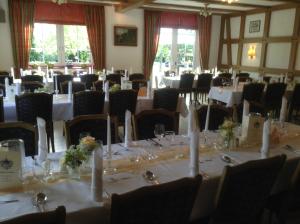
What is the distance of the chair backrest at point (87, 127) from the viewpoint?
232cm

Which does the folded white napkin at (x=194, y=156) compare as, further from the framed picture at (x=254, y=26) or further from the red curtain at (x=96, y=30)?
the framed picture at (x=254, y=26)

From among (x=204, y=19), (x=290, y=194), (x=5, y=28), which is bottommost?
(x=290, y=194)

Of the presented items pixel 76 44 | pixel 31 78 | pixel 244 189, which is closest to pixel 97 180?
pixel 244 189

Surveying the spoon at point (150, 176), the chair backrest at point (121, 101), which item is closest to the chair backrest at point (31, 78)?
the chair backrest at point (121, 101)

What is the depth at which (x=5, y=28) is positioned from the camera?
7777 mm

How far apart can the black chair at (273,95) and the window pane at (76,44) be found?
19.1ft

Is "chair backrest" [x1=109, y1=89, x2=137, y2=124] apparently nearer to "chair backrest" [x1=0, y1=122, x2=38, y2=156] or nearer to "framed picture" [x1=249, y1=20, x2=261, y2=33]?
"chair backrest" [x1=0, y1=122, x2=38, y2=156]

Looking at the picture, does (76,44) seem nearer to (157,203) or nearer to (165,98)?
(165,98)

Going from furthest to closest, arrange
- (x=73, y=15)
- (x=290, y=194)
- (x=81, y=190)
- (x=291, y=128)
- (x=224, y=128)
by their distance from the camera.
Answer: (x=73, y=15) < (x=291, y=128) < (x=224, y=128) < (x=290, y=194) < (x=81, y=190)

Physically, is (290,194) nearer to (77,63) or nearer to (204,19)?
(77,63)

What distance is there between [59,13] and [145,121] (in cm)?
672

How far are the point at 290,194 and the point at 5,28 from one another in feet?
27.0

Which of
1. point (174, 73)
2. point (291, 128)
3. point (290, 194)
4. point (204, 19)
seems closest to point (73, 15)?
point (174, 73)

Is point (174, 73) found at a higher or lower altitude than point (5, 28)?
lower
